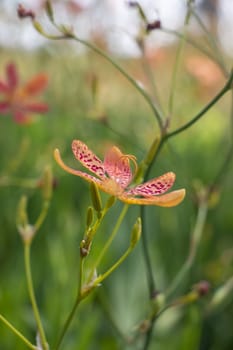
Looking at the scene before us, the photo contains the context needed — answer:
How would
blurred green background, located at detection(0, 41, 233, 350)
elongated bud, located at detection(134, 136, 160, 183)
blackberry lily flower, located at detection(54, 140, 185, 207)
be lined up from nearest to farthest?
blackberry lily flower, located at detection(54, 140, 185, 207)
elongated bud, located at detection(134, 136, 160, 183)
blurred green background, located at detection(0, 41, 233, 350)

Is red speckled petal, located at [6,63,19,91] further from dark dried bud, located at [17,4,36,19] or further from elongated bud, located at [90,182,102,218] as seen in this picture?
elongated bud, located at [90,182,102,218]

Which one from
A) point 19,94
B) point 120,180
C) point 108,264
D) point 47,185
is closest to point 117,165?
point 120,180

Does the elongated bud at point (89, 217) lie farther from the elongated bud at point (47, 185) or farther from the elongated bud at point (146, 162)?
the elongated bud at point (47, 185)

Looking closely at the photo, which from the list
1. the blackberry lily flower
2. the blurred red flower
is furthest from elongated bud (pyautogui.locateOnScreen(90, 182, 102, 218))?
the blurred red flower

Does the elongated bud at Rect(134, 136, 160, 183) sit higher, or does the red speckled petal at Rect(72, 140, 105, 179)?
the red speckled petal at Rect(72, 140, 105, 179)

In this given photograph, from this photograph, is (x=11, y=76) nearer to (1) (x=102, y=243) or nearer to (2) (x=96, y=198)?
(1) (x=102, y=243)

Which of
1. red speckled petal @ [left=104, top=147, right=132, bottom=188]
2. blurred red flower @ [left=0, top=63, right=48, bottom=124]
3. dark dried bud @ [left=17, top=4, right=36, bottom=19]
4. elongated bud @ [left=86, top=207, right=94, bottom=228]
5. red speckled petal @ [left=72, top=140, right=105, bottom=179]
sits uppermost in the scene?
dark dried bud @ [left=17, top=4, right=36, bottom=19]

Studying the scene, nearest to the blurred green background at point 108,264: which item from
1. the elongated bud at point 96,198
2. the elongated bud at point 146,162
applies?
the elongated bud at point 146,162
